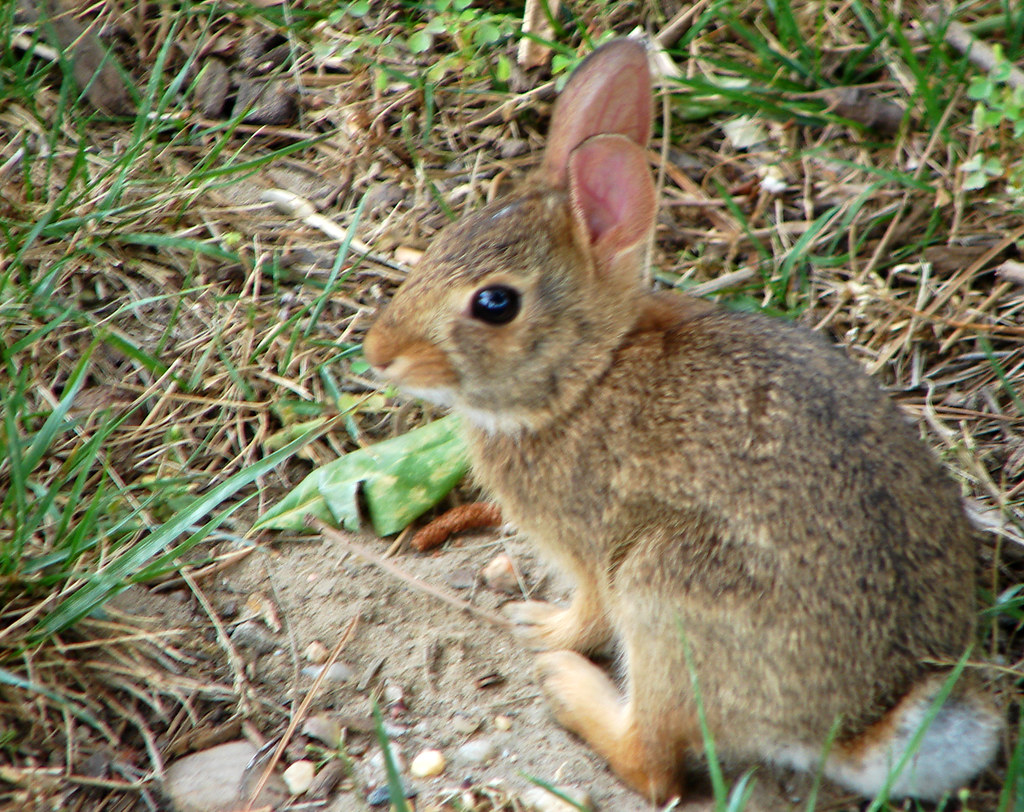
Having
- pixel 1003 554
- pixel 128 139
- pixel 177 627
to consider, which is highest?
pixel 128 139

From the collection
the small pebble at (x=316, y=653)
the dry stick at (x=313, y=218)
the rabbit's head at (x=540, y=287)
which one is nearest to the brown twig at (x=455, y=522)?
the small pebble at (x=316, y=653)

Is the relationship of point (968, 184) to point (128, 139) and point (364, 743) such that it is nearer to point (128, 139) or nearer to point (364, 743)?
point (364, 743)

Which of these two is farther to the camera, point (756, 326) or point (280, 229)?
point (280, 229)

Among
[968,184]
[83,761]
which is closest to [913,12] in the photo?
Answer: [968,184]

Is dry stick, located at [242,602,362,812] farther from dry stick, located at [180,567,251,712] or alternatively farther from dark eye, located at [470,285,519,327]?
dark eye, located at [470,285,519,327]

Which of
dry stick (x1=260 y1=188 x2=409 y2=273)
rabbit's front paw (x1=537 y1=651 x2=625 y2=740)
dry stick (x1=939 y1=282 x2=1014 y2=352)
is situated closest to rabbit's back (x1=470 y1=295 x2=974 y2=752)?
rabbit's front paw (x1=537 y1=651 x2=625 y2=740)
